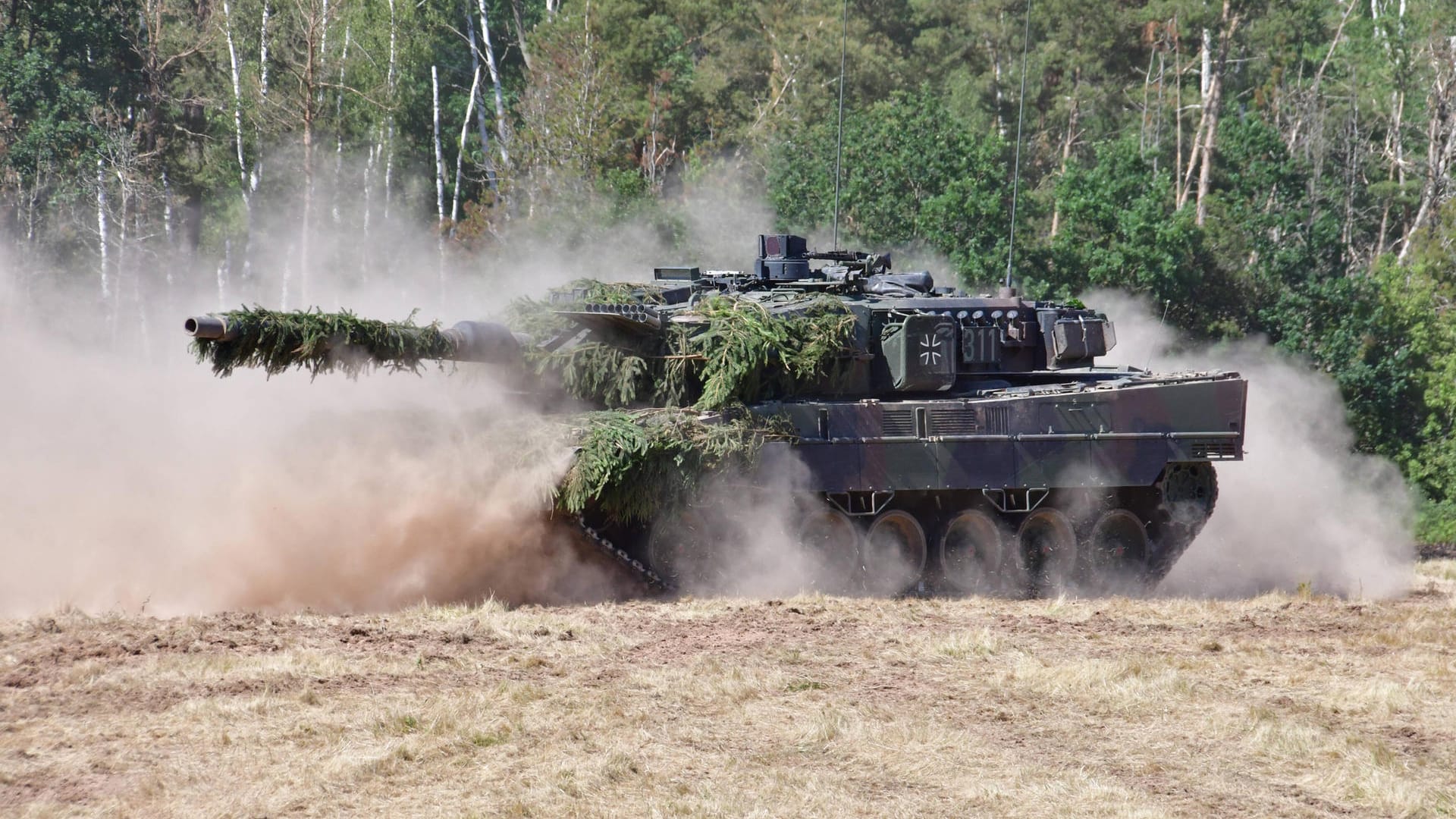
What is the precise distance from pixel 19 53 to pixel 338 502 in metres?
31.4

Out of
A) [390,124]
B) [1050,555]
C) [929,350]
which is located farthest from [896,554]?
[390,124]

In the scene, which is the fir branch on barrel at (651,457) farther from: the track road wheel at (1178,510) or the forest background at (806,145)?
the forest background at (806,145)

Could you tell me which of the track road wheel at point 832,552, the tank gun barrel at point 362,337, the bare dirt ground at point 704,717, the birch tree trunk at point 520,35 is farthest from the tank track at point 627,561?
the birch tree trunk at point 520,35

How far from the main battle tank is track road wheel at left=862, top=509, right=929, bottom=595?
0.07ft

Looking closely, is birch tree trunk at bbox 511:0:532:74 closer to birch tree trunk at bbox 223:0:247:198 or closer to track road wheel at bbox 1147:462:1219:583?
birch tree trunk at bbox 223:0:247:198

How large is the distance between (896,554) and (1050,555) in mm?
1927

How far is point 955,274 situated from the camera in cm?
3077

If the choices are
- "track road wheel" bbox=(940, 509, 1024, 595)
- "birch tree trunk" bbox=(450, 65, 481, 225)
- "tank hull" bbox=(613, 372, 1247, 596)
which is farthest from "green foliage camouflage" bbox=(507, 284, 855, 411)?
"birch tree trunk" bbox=(450, 65, 481, 225)

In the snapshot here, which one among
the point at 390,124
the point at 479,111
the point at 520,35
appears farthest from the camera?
the point at 479,111

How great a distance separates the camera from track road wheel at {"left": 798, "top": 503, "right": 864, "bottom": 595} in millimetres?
15141

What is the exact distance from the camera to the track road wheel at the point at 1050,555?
650 inches

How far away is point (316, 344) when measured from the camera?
489 inches

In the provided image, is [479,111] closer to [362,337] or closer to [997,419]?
[997,419]

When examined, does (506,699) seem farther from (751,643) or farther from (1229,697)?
(1229,697)
